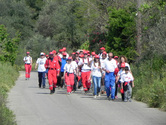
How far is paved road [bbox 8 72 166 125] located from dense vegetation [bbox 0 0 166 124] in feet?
4.04

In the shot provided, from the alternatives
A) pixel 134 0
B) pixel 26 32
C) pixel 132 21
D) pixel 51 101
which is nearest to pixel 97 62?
pixel 51 101

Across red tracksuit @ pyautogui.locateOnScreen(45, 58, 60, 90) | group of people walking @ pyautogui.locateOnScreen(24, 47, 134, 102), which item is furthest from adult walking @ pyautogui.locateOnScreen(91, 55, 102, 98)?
red tracksuit @ pyautogui.locateOnScreen(45, 58, 60, 90)

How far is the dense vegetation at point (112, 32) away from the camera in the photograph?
19.4 meters

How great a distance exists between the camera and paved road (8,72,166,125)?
1212 cm

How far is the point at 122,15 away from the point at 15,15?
46444mm

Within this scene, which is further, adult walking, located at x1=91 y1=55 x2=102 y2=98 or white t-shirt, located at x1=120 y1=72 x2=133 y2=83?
adult walking, located at x1=91 y1=55 x2=102 y2=98

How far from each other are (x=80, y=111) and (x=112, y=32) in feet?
49.0

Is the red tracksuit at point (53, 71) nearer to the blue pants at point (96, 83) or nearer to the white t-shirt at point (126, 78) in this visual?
the blue pants at point (96, 83)

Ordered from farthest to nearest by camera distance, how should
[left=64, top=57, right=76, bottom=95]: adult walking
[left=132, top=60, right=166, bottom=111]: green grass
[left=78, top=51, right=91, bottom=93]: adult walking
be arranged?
[left=78, top=51, right=91, bottom=93]: adult walking < [left=64, top=57, right=76, bottom=95]: adult walking < [left=132, top=60, right=166, bottom=111]: green grass

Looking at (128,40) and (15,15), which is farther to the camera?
(15,15)

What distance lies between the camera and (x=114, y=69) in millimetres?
17969

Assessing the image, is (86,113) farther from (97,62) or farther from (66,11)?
(66,11)

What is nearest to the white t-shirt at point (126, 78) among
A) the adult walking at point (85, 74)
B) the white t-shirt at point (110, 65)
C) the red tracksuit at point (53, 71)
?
the white t-shirt at point (110, 65)

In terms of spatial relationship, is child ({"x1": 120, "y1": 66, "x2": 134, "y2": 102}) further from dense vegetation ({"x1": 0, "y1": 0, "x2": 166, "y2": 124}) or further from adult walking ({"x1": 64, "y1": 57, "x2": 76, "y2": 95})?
adult walking ({"x1": 64, "y1": 57, "x2": 76, "y2": 95})
